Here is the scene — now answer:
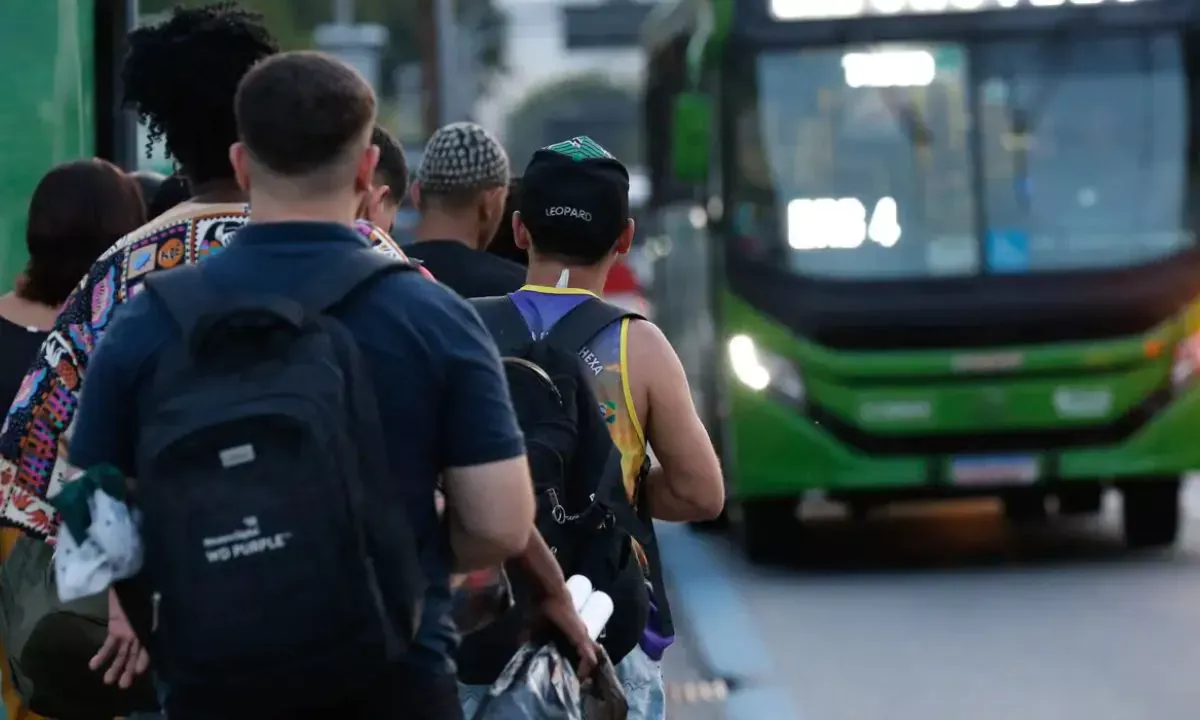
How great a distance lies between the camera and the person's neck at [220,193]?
4.19 meters

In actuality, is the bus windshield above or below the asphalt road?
above

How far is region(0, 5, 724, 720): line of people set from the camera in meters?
3.02

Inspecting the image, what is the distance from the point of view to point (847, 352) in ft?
39.4

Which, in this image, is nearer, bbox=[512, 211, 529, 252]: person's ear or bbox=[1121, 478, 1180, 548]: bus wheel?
bbox=[512, 211, 529, 252]: person's ear

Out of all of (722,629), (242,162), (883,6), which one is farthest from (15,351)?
(883,6)

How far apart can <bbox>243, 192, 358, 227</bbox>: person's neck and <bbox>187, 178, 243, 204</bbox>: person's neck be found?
3.55 ft

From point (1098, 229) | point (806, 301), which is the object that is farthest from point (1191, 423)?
point (806, 301)

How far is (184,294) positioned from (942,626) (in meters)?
7.65

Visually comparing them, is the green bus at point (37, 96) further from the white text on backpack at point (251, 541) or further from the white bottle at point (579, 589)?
the white text on backpack at point (251, 541)

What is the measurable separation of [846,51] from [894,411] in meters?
1.84

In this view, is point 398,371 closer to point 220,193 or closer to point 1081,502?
point 220,193

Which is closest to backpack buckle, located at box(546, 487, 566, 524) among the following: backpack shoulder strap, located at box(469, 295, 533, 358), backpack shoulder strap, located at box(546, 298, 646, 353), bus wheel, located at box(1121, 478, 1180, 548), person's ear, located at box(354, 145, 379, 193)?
backpack shoulder strap, located at box(469, 295, 533, 358)

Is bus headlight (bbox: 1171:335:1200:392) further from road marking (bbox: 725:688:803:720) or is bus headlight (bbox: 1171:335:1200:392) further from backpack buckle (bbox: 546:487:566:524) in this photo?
backpack buckle (bbox: 546:487:566:524)

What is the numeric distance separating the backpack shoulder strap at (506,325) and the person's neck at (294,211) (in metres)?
0.86
